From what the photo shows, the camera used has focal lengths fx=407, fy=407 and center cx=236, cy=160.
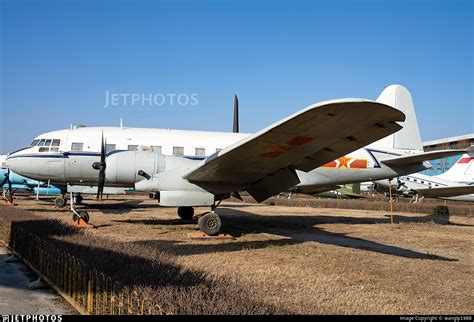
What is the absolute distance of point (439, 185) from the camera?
25984mm

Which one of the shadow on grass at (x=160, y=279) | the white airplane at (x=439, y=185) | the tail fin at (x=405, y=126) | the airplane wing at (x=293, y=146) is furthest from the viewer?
the white airplane at (x=439, y=185)

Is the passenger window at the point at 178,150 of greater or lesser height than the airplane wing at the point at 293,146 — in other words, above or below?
above

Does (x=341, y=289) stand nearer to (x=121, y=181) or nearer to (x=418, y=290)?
(x=418, y=290)

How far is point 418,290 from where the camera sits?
7270 mm

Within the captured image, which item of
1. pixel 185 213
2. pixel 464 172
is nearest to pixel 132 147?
pixel 185 213

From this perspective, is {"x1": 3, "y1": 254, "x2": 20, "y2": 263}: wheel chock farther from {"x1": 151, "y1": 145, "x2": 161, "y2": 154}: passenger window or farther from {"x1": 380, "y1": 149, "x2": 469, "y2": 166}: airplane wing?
{"x1": 380, "y1": 149, "x2": 469, "y2": 166}: airplane wing

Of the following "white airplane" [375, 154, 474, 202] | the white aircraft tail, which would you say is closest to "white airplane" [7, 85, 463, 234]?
"white airplane" [375, 154, 474, 202]

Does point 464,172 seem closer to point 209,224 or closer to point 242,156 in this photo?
point 209,224

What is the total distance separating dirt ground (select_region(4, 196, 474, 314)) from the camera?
643 cm

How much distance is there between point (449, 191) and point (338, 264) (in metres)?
15.5

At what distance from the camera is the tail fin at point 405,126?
18.5 metres

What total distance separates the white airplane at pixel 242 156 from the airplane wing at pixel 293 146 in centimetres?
2

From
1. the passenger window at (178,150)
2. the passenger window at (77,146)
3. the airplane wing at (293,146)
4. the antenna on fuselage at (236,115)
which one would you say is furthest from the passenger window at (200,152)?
the antenna on fuselage at (236,115)

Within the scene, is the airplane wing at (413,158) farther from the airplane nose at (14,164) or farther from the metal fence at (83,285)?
the airplane nose at (14,164)
